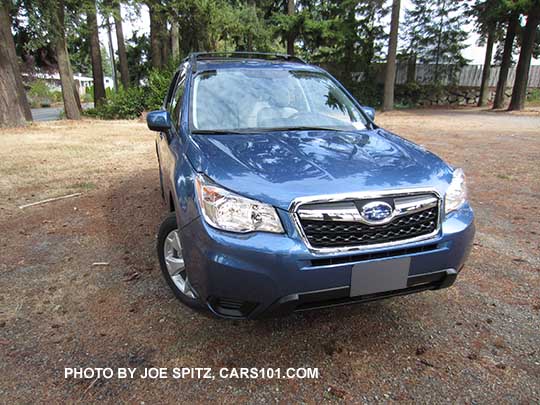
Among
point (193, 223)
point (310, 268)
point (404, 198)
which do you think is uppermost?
point (404, 198)

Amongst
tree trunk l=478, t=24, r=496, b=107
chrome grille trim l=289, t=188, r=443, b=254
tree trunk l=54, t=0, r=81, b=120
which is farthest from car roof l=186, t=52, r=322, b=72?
tree trunk l=478, t=24, r=496, b=107

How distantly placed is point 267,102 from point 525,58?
18.7 metres

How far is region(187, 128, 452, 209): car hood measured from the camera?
79.5 inches

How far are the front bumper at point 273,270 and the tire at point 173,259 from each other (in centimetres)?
37

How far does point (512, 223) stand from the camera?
4277mm

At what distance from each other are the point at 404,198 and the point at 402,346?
3.01 ft

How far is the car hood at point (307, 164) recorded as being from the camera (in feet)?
6.63

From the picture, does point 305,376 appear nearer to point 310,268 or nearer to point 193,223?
point 310,268

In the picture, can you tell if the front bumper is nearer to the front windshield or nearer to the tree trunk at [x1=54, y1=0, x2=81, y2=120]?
the front windshield

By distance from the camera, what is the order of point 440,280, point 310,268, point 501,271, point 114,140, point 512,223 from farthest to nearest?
point 114,140 → point 512,223 → point 501,271 → point 440,280 → point 310,268

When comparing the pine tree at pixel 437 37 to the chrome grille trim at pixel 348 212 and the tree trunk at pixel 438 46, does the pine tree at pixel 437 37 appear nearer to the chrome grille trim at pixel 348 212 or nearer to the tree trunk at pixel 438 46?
the tree trunk at pixel 438 46

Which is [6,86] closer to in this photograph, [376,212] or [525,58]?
[376,212]

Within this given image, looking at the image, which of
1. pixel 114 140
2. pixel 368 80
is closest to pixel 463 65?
pixel 368 80

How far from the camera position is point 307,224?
1951 millimetres
